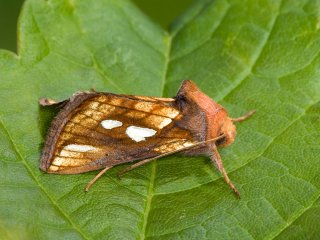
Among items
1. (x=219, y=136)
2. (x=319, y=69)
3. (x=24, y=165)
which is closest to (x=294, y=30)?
(x=319, y=69)

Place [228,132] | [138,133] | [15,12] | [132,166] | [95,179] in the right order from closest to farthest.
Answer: [95,179] → [132,166] → [138,133] → [228,132] → [15,12]

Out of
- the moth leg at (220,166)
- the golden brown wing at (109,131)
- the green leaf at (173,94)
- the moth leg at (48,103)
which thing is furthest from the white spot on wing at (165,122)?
the moth leg at (48,103)

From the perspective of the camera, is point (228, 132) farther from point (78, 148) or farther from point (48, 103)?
point (48, 103)

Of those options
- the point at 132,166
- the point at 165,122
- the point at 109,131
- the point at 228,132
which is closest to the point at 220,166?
the point at 228,132

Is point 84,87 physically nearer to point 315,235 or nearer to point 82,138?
point 82,138

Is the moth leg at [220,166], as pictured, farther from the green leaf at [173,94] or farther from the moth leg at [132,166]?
the moth leg at [132,166]

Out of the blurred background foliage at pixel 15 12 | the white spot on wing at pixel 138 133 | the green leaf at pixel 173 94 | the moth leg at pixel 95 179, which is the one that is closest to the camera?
the green leaf at pixel 173 94

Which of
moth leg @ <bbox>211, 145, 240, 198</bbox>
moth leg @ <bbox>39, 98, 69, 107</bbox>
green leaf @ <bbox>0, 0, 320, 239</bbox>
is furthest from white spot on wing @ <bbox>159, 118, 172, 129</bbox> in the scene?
moth leg @ <bbox>39, 98, 69, 107</bbox>
